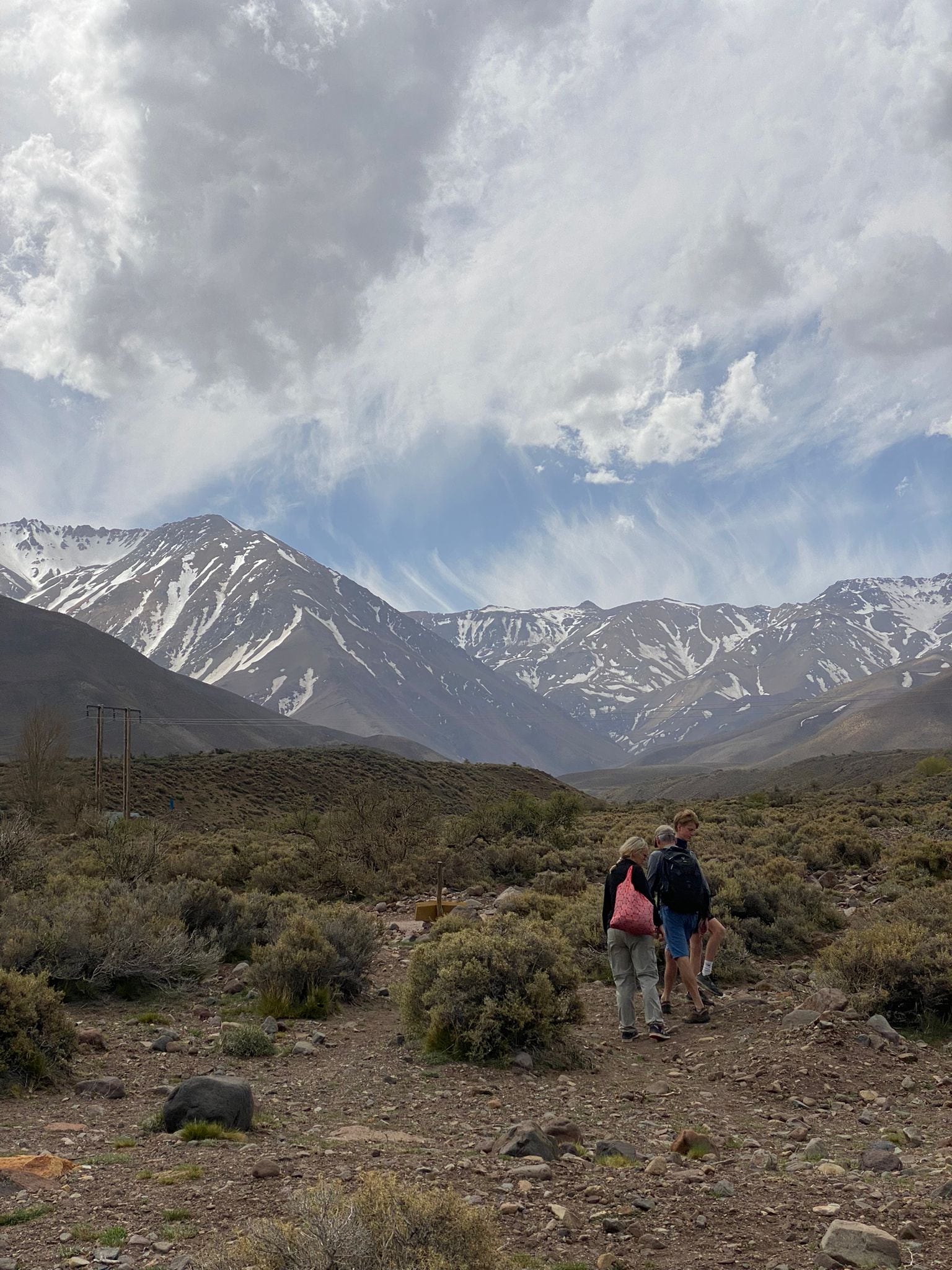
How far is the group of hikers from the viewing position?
32.6ft

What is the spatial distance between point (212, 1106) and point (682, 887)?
606cm

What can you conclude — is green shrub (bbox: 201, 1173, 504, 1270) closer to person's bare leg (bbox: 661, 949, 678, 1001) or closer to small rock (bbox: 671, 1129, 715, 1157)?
small rock (bbox: 671, 1129, 715, 1157)

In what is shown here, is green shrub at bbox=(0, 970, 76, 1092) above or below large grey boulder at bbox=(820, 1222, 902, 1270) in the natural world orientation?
above

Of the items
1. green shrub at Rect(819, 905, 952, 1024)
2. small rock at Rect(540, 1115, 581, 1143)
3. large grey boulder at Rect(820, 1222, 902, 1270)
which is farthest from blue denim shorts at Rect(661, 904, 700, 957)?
large grey boulder at Rect(820, 1222, 902, 1270)

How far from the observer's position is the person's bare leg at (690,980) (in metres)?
10.1

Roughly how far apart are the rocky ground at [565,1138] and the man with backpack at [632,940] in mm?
329

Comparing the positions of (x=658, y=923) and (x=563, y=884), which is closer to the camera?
(x=658, y=923)

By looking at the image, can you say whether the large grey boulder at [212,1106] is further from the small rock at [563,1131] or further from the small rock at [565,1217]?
the small rock at [565,1217]

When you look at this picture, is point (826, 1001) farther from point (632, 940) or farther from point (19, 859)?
point (19, 859)

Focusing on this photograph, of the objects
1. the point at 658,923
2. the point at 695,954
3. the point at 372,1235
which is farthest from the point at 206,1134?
the point at 695,954

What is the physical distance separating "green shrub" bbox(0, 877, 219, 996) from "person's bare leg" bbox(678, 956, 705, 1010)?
21.2 feet

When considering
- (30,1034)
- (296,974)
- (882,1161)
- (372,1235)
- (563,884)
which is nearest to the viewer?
(372,1235)

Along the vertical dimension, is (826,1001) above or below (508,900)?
below

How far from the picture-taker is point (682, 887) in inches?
412
